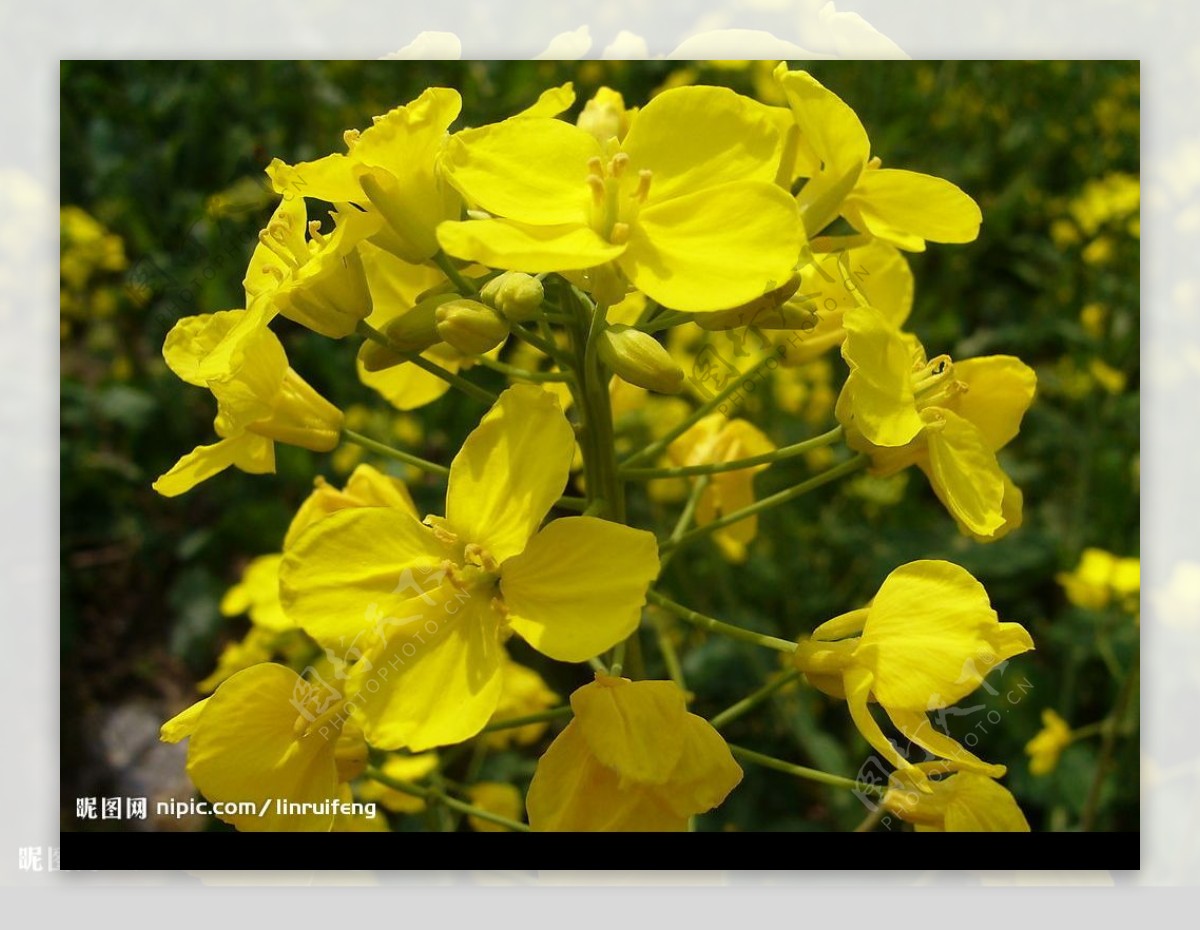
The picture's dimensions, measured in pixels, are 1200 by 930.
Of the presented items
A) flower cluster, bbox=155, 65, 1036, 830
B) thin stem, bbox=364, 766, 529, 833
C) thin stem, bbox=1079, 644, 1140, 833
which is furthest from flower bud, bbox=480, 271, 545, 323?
thin stem, bbox=1079, 644, 1140, 833

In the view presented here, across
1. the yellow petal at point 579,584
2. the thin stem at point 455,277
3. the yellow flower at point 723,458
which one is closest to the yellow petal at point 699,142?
the thin stem at point 455,277

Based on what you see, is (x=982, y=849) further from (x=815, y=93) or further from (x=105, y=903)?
(x=105, y=903)

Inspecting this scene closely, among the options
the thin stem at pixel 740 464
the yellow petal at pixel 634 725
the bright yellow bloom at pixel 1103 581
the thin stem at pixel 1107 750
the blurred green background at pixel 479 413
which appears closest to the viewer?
the yellow petal at pixel 634 725

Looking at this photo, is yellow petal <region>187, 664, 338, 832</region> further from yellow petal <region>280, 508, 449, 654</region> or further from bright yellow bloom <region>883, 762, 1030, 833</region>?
bright yellow bloom <region>883, 762, 1030, 833</region>

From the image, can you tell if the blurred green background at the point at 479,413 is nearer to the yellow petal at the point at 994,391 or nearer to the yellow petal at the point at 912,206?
the yellow petal at the point at 994,391

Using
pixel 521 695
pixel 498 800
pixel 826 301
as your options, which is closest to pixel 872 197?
pixel 826 301

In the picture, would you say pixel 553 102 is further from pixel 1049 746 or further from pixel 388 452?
pixel 1049 746
